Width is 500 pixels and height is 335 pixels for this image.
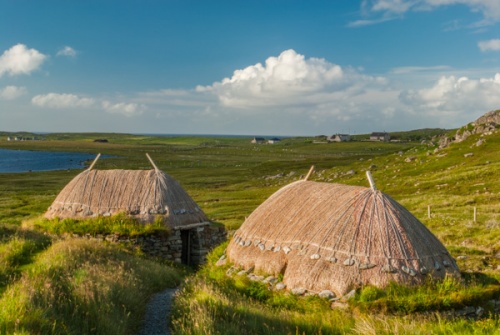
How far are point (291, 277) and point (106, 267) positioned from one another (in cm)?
573

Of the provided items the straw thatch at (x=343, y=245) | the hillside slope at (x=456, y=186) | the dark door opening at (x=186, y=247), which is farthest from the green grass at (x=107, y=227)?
the hillside slope at (x=456, y=186)

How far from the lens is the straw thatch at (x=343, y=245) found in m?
11.1

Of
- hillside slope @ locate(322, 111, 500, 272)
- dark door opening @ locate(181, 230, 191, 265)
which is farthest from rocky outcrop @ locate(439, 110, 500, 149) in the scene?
dark door opening @ locate(181, 230, 191, 265)

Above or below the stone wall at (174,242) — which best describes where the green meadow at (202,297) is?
above

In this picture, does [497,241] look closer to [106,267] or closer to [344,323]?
[344,323]

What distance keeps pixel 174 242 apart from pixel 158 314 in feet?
38.3

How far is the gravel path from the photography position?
966cm

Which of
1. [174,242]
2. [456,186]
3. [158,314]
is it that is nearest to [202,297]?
[158,314]

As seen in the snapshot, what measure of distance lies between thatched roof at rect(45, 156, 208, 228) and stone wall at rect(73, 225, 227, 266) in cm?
67

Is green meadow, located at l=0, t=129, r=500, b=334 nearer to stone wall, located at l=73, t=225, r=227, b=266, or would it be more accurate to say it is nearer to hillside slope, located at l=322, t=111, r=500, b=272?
hillside slope, located at l=322, t=111, r=500, b=272

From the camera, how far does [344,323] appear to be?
9.08m

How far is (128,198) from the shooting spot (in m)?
22.6

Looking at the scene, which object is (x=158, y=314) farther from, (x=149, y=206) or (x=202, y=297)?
(x=149, y=206)

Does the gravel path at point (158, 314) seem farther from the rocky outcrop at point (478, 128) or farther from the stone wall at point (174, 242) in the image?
the rocky outcrop at point (478, 128)
